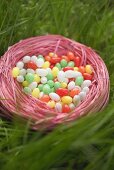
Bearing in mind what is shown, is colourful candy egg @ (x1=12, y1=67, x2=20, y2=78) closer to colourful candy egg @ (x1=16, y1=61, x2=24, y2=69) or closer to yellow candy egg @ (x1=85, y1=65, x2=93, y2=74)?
colourful candy egg @ (x1=16, y1=61, x2=24, y2=69)

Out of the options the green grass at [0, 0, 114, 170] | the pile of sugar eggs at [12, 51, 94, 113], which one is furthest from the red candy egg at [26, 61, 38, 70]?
the green grass at [0, 0, 114, 170]

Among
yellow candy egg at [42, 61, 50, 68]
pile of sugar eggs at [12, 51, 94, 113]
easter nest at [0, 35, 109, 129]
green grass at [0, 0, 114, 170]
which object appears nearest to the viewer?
green grass at [0, 0, 114, 170]

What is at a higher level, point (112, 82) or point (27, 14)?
point (27, 14)

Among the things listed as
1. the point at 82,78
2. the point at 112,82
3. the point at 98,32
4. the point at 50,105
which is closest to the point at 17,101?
the point at 50,105

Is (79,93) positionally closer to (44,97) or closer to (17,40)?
(44,97)

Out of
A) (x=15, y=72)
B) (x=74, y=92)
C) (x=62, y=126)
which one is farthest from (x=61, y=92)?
(x=62, y=126)

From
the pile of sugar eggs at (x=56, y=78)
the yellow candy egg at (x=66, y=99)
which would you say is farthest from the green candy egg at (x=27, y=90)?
the yellow candy egg at (x=66, y=99)

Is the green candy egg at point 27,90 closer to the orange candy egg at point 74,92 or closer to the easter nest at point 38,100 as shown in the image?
the easter nest at point 38,100
